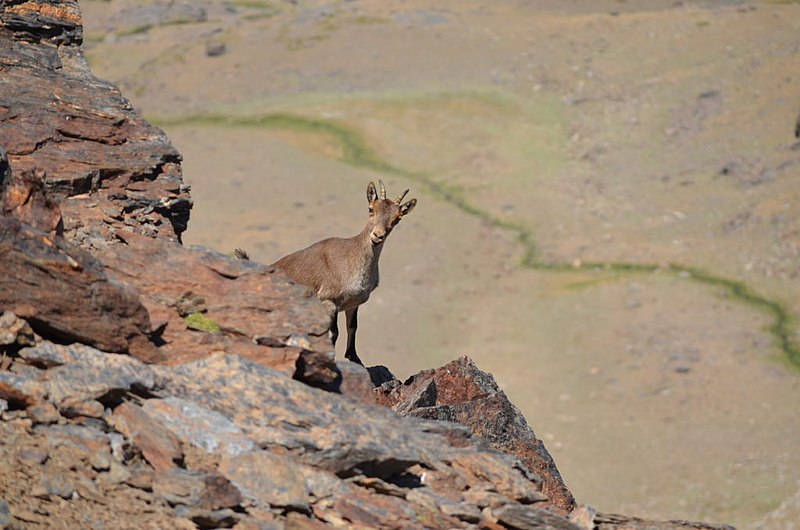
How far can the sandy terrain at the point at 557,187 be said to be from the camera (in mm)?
43375

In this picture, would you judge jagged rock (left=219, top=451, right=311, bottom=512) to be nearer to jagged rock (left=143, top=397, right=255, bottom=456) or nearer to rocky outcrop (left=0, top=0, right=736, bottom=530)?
rocky outcrop (left=0, top=0, right=736, bottom=530)

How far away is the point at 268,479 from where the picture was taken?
12.9 meters

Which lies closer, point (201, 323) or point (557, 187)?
point (201, 323)

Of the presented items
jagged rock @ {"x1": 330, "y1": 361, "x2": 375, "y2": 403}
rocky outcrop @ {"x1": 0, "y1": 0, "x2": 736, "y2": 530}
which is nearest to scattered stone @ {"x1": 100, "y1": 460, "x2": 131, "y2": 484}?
rocky outcrop @ {"x1": 0, "y1": 0, "x2": 736, "y2": 530}

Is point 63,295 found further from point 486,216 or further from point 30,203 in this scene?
point 486,216

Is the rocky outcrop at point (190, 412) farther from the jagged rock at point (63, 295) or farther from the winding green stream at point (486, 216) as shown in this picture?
the winding green stream at point (486, 216)

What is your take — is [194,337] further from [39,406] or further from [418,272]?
[418,272]

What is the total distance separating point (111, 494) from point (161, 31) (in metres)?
78.7

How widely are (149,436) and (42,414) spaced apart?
3.44 feet

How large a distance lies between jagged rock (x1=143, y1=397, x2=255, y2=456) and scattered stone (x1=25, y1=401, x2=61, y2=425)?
0.95m

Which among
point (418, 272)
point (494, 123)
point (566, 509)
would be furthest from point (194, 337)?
point (494, 123)

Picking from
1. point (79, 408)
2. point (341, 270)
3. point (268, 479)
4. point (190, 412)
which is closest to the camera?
point (79, 408)

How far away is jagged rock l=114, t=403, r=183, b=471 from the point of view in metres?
12.7

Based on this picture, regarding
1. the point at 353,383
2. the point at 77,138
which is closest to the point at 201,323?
the point at 353,383
